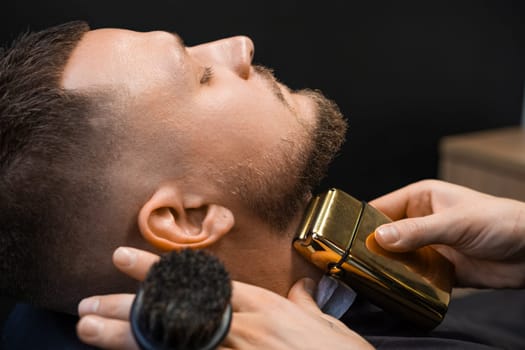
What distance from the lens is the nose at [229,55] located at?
1.25m

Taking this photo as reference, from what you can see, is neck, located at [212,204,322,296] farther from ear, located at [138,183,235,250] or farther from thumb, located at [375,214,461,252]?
thumb, located at [375,214,461,252]

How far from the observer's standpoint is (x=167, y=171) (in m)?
1.08

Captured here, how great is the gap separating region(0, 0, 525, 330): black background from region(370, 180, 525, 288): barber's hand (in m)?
1.04

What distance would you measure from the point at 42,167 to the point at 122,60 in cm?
26

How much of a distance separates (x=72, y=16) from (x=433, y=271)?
1.36 m

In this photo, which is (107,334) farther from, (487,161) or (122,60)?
(487,161)

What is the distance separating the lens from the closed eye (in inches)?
46.6

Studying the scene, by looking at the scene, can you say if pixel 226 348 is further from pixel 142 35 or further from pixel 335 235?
pixel 142 35

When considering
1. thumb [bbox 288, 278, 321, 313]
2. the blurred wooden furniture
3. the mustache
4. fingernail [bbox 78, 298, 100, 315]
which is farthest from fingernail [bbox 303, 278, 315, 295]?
the blurred wooden furniture

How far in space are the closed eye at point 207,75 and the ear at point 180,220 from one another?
0.24 metres

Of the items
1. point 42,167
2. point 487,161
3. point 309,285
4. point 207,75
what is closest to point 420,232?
point 309,285

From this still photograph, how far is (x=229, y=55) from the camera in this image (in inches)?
50.1

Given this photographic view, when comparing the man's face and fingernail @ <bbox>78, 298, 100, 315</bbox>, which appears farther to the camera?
the man's face

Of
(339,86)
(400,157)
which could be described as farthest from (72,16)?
(400,157)
